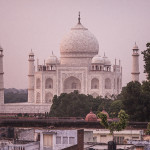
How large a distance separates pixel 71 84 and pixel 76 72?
6.82ft

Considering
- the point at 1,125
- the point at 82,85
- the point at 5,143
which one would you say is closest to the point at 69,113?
the point at 82,85

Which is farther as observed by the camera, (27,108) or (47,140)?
(27,108)

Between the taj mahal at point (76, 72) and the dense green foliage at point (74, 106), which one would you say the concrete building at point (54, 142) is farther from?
the taj mahal at point (76, 72)

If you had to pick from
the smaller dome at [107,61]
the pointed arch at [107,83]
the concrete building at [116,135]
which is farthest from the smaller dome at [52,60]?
the concrete building at [116,135]

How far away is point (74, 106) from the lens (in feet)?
143

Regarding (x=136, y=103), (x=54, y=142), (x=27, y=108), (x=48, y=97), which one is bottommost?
(x=54, y=142)

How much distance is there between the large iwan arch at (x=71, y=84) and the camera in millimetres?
60062

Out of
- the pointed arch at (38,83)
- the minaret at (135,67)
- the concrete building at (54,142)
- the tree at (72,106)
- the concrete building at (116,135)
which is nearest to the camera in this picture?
the concrete building at (54,142)

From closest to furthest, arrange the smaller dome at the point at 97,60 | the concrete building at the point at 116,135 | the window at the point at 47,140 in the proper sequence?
the window at the point at 47,140
the concrete building at the point at 116,135
the smaller dome at the point at 97,60

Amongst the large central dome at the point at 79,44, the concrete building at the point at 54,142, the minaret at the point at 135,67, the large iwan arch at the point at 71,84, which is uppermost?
the large central dome at the point at 79,44

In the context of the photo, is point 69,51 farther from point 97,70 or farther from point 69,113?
point 69,113

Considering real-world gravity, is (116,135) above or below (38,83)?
below

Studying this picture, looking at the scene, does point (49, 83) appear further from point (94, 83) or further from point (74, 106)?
point (74, 106)

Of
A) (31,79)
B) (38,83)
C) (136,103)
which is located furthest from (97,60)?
(136,103)
